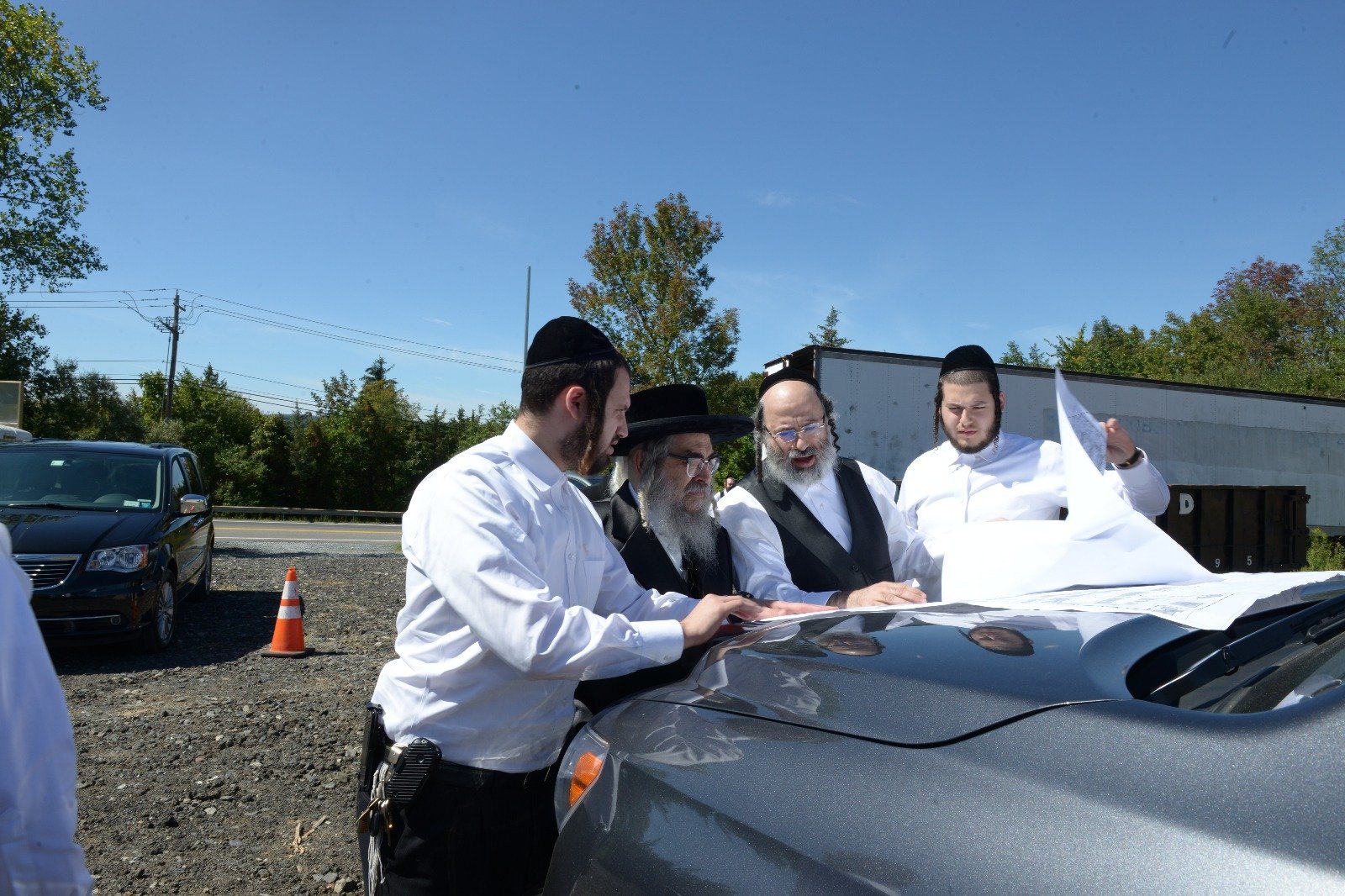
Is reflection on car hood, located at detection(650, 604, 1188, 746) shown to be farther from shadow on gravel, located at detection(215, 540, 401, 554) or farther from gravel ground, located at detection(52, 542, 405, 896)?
shadow on gravel, located at detection(215, 540, 401, 554)

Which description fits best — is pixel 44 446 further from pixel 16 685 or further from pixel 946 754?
pixel 946 754

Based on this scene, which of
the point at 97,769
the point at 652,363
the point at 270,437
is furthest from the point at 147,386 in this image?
the point at 97,769

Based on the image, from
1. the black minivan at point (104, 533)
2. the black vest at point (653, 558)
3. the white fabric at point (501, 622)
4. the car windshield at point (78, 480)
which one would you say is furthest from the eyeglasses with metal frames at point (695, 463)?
the car windshield at point (78, 480)

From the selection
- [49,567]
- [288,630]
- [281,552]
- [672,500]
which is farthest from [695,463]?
[281,552]

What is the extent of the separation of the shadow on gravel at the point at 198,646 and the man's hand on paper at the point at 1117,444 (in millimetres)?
6146

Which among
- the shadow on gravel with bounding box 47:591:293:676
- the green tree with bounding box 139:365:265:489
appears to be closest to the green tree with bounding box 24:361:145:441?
the green tree with bounding box 139:365:265:489

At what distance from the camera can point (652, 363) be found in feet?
72.5

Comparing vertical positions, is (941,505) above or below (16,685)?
above

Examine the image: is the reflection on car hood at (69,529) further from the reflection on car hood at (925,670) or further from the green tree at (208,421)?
the green tree at (208,421)

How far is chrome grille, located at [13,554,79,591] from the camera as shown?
695 cm

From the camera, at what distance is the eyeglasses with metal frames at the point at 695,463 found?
294 centimetres

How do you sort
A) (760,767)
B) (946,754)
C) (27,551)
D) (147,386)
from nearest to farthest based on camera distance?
(946,754) < (760,767) < (27,551) < (147,386)

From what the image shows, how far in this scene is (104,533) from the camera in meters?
7.39

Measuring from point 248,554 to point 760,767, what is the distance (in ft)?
53.6
